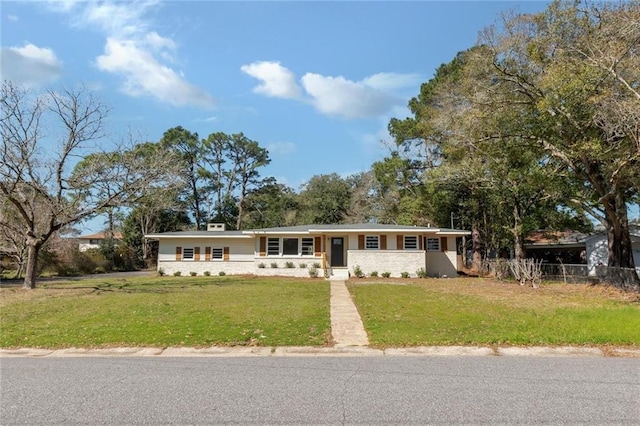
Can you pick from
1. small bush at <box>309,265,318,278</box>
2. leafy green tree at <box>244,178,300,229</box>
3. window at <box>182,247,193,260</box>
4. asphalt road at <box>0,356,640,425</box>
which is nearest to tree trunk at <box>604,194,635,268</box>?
small bush at <box>309,265,318,278</box>

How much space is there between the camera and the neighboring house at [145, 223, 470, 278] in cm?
2339

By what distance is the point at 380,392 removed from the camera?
4.66 meters

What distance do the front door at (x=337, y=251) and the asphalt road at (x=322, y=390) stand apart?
18.6 meters

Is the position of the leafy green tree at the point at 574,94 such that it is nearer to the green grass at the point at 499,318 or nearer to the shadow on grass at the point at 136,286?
the green grass at the point at 499,318

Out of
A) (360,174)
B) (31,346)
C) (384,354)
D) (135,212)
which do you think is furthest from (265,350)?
(360,174)

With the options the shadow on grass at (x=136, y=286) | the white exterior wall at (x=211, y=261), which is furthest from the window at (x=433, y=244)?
the shadow on grass at (x=136, y=286)

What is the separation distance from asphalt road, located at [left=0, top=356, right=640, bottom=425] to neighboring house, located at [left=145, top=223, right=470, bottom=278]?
1710 centimetres

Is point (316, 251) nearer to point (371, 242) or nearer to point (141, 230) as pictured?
point (371, 242)

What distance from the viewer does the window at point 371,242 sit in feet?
78.2

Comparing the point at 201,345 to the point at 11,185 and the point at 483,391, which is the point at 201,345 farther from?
the point at 11,185

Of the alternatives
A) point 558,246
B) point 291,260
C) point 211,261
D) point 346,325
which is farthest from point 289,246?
point 558,246

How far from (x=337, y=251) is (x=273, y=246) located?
388 centimetres

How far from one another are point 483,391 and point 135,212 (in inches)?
1608

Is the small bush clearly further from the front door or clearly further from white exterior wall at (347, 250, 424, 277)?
white exterior wall at (347, 250, 424, 277)
